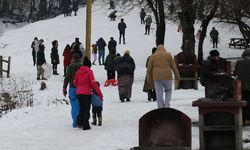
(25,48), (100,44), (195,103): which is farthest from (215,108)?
(25,48)

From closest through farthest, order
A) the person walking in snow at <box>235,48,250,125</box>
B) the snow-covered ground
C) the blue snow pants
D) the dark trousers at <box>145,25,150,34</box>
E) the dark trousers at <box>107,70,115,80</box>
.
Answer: the snow-covered ground → the person walking in snow at <box>235,48,250,125</box> → the blue snow pants → the dark trousers at <box>107,70,115,80</box> → the dark trousers at <box>145,25,150,34</box>

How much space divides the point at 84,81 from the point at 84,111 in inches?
26.4

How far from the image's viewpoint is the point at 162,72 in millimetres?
15742

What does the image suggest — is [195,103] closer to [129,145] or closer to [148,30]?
[129,145]

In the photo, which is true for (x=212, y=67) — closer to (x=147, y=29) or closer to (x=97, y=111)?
(x=97, y=111)

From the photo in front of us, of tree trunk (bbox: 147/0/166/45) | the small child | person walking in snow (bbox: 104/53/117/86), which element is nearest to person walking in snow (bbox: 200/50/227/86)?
the small child

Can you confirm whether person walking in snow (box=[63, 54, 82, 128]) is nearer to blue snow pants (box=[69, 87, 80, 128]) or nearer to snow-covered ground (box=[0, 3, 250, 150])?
blue snow pants (box=[69, 87, 80, 128])

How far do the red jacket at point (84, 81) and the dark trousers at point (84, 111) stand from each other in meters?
0.11

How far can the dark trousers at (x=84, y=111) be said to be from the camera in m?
15.0

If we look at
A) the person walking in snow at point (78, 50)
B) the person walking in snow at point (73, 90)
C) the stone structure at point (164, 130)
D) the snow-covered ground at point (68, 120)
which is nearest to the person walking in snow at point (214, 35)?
the snow-covered ground at point (68, 120)

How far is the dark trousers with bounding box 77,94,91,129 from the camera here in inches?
589

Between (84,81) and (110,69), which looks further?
(110,69)

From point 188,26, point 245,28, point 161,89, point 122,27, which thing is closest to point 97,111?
point 161,89

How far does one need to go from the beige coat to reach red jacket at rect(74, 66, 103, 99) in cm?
158
